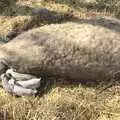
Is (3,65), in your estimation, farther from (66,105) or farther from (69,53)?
(66,105)

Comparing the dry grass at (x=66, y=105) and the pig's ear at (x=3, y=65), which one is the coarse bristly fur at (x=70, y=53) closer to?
the pig's ear at (x=3, y=65)

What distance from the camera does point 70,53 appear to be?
5.89m

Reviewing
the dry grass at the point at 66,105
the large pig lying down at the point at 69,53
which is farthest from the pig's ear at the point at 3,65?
the dry grass at the point at 66,105

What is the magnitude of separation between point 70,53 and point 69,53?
0.01 meters

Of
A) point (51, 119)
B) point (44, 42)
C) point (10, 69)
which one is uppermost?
point (44, 42)

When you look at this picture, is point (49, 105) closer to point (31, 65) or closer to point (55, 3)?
point (31, 65)

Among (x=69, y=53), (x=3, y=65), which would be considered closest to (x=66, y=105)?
(x=69, y=53)

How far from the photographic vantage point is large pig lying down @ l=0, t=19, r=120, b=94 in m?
5.88

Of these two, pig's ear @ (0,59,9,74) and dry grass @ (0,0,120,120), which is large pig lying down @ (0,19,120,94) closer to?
pig's ear @ (0,59,9,74)

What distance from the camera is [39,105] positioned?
225 inches

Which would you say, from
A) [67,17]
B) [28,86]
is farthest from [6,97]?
[67,17]

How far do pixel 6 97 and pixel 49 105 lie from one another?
23.7 inches

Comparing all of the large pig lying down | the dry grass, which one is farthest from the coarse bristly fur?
the dry grass

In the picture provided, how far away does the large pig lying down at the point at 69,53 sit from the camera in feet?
19.3
